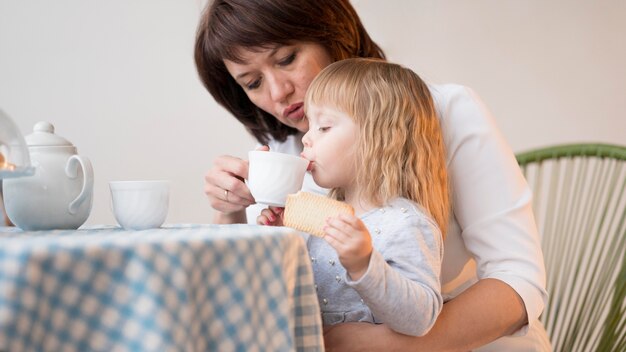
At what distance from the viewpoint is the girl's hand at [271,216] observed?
47.8 inches

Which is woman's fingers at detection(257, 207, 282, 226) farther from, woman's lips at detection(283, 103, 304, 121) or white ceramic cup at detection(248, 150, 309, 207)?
woman's lips at detection(283, 103, 304, 121)

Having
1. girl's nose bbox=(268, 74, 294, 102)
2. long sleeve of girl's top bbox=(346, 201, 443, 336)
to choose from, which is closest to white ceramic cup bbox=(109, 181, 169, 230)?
long sleeve of girl's top bbox=(346, 201, 443, 336)

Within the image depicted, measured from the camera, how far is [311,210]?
103 centimetres

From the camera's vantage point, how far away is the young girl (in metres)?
1.07

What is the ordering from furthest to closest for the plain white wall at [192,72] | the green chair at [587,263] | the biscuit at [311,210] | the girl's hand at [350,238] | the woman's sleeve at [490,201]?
the plain white wall at [192,72]
the green chair at [587,263]
the woman's sleeve at [490,201]
the biscuit at [311,210]
the girl's hand at [350,238]

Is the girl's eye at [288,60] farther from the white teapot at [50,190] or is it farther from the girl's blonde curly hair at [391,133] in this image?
the white teapot at [50,190]

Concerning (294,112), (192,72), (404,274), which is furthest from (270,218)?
(192,72)

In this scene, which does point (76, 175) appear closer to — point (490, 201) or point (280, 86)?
point (280, 86)

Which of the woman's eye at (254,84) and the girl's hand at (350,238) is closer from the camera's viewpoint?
the girl's hand at (350,238)

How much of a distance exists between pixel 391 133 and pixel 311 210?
23cm

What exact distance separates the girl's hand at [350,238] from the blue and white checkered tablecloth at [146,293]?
18 centimetres

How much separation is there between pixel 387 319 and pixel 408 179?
0.26 metres

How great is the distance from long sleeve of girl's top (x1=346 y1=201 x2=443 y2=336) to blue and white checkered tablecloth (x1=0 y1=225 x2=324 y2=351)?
0.23 meters

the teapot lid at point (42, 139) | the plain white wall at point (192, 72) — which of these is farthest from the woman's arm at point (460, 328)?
the plain white wall at point (192, 72)
